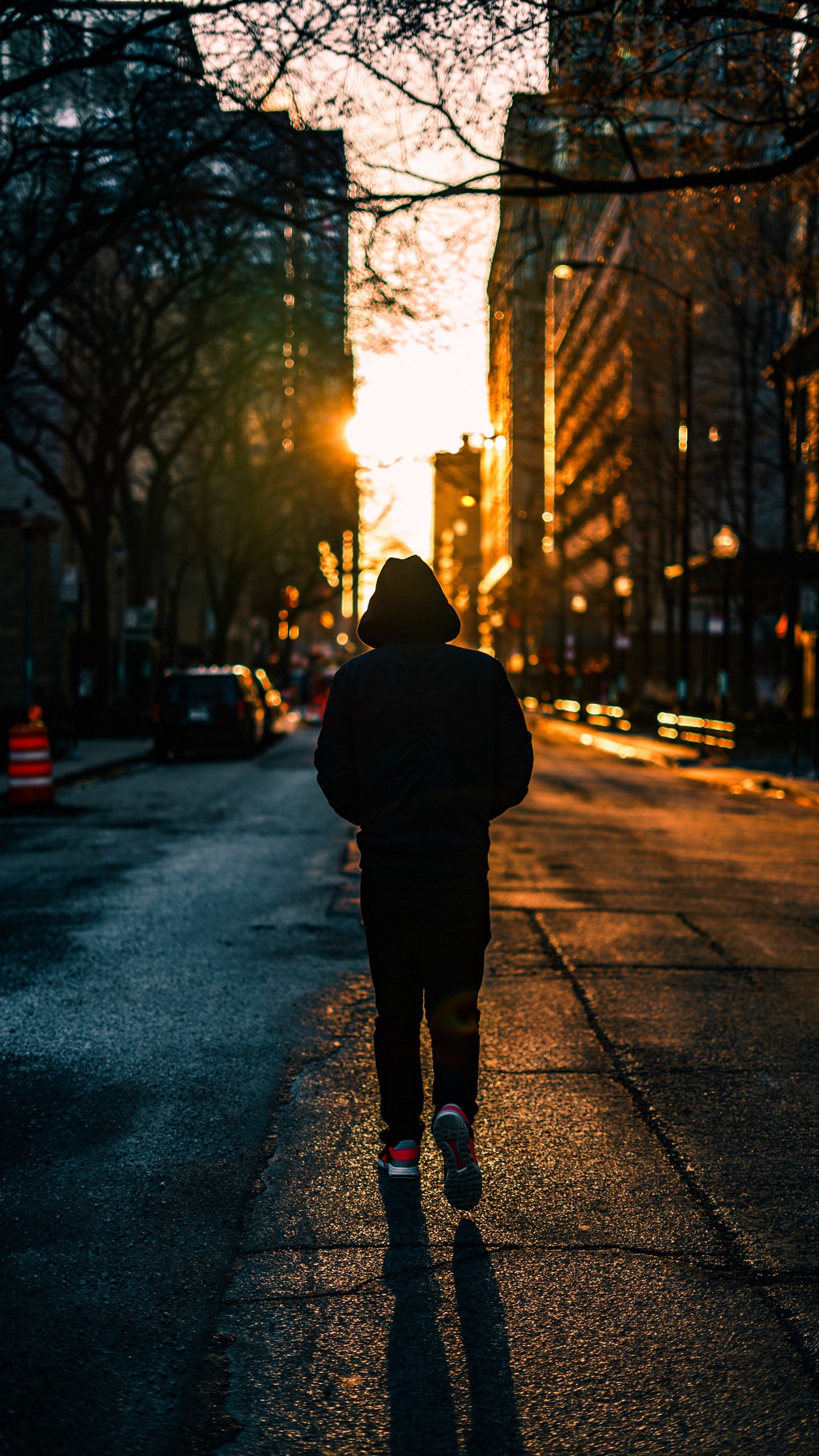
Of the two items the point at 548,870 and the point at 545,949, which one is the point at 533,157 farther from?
the point at 545,949

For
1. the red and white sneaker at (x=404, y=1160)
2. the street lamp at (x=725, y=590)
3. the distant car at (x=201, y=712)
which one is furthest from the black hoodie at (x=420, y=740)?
the street lamp at (x=725, y=590)

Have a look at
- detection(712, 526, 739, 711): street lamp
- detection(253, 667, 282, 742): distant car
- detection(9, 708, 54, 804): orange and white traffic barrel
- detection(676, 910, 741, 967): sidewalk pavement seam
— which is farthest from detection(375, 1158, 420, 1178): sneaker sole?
detection(253, 667, 282, 742): distant car

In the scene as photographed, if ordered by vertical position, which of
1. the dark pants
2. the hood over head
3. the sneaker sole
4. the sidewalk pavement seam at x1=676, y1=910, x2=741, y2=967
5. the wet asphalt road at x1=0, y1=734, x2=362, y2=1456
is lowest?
the sidewalk pavement seam at x1=676, y1=910, x2=741, y2=967

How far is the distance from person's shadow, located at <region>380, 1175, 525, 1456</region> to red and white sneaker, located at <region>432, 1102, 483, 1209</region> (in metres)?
0.09

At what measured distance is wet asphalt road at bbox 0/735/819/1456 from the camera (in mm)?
3418

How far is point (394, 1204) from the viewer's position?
480 centimetres

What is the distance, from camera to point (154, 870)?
519 inches

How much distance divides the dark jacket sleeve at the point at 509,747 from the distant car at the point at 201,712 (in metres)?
24.5

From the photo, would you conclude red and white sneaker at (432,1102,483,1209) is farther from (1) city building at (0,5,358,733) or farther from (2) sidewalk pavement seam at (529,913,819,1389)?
(1) city building at (0,5,358,733)

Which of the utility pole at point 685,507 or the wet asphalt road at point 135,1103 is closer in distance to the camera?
the wet asphalt road at point 135,1103

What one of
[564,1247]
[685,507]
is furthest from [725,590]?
[564,1247]

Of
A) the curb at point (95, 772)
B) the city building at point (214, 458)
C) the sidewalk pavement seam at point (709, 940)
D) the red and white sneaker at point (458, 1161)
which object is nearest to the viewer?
the red and white sneaker at point (458, 1161)

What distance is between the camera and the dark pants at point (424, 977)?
15.6ft

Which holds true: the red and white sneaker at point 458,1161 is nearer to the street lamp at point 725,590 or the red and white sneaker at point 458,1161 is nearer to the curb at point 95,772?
the curb at point 95,772
